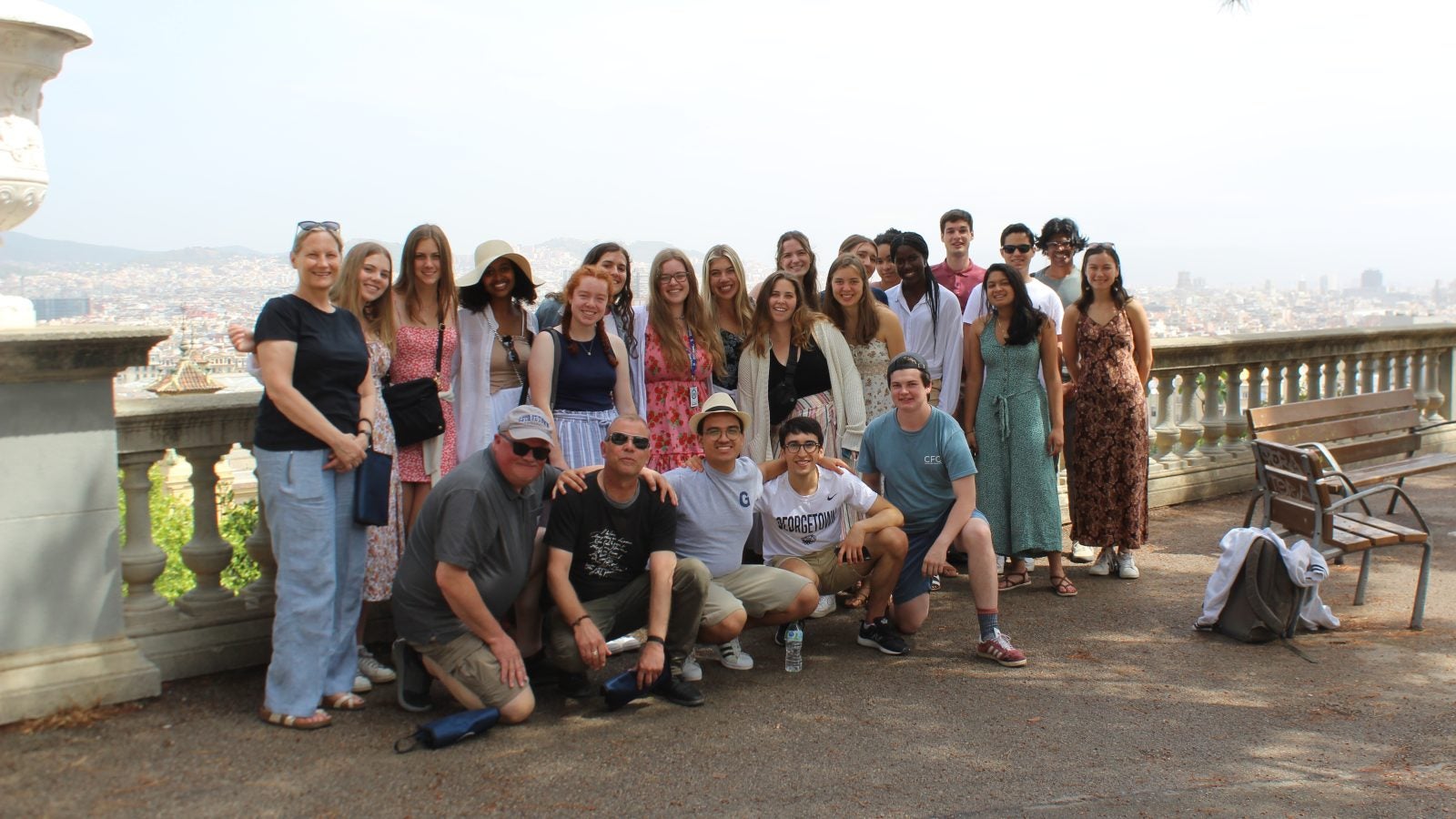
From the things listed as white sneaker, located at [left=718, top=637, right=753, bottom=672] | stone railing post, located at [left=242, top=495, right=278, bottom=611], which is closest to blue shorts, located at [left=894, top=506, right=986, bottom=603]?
white sneaker, located at [left=718, top=637, right=753, bottom=672]

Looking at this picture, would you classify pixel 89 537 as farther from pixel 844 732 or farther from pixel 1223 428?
pixel 1223 428

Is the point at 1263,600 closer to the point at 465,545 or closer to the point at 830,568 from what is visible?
the point at 830,568

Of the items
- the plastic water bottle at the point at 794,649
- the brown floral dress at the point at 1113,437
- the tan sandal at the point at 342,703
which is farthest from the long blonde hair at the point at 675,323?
the brown floral dress at the point at 1113,437

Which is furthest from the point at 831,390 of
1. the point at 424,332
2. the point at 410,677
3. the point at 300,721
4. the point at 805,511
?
the point at 300,721

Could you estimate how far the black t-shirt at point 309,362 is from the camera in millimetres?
4637

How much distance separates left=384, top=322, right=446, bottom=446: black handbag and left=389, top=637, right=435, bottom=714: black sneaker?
3.04 ft

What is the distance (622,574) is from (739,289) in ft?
5.77

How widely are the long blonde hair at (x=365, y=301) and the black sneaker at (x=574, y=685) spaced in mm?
1586

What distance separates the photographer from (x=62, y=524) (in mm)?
4742

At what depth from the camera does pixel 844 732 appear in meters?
4.60

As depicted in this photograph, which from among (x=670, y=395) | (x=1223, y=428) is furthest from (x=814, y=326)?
(x=1223, y=428)

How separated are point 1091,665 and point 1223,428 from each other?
15.7ft

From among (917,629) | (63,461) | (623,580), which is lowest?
(917,629)

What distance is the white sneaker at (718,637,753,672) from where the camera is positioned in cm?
539
